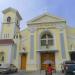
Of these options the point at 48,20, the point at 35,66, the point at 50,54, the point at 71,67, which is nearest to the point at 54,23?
the point at 48,20

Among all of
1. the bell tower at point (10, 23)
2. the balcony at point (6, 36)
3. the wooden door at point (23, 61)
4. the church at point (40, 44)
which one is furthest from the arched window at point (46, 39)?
the balcony at point (6, 36)

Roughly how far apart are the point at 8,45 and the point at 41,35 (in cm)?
577

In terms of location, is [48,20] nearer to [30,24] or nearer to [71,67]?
[30,24]

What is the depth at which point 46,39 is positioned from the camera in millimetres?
32250

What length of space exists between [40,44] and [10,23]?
24.9 ft

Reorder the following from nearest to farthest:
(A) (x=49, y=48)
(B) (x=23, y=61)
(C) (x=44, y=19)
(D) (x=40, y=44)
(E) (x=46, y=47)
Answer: (A) (x=49, y=48) < (E) (x=46, y=47) < (B) (x=23, y=61) < (D) (x=40, y=44) < (C) (x=44, y=19)

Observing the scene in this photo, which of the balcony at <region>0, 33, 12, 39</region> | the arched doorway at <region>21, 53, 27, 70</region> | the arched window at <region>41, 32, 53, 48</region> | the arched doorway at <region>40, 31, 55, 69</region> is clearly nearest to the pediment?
the arched doorway at <region>40, 31, 55, 69</region>

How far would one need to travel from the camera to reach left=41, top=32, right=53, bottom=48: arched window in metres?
32.0

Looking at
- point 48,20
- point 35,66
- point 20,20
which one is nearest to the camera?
point 35,66

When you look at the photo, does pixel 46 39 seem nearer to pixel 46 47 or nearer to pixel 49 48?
pixel 46 47

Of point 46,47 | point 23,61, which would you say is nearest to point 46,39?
point 46,47

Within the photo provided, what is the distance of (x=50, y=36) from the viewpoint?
32.8 metres

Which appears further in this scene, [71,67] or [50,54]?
[50,54]

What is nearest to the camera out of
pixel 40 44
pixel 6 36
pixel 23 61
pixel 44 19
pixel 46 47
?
pixel 46 47
